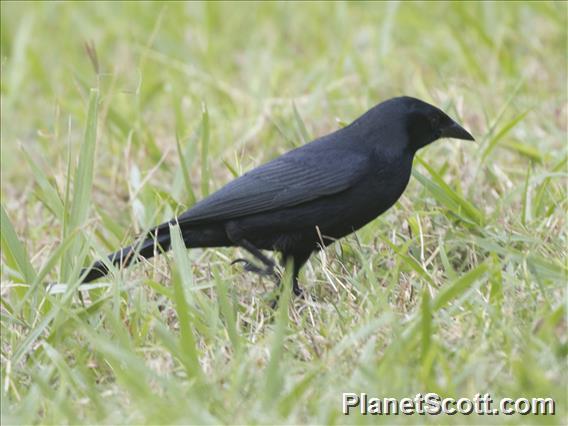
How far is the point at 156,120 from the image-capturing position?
7137 millimetres

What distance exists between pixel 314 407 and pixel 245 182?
1583mm

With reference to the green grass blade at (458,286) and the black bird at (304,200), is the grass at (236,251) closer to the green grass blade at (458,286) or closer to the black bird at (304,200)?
the green grass blade at (458,286)

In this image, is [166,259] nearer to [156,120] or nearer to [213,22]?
[156,120]

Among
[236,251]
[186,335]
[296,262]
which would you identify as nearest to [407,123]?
[296,262]

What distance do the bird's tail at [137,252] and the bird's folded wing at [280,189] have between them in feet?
0.44

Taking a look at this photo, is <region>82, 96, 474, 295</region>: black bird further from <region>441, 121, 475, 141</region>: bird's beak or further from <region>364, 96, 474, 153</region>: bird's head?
<region>441, 121, 475, 141</region>: bird's beak

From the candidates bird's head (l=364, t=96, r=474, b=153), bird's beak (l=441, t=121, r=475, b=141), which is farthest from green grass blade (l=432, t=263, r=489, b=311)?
bird's beak (l=441, t=121, r=475, b=141)

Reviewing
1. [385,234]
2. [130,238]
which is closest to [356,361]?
[385,234]

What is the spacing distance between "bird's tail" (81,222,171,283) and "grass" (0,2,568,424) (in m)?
0.07

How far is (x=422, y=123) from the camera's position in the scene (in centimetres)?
471

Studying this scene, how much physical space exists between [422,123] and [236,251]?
1042mm

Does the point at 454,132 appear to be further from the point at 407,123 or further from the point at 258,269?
the point at 258,269

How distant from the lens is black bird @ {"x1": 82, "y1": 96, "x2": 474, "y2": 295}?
4379 millimetres

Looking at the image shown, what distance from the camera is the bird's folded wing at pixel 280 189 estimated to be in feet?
14.4
